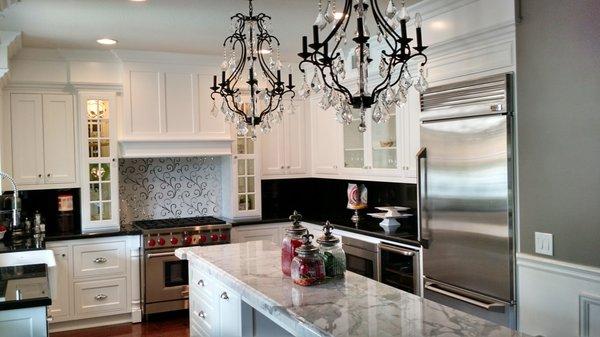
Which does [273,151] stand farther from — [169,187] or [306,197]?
[169,187]

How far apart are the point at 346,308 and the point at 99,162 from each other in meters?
3.81

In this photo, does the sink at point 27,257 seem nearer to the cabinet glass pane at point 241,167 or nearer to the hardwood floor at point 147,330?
the hardwood floor at point 147,330

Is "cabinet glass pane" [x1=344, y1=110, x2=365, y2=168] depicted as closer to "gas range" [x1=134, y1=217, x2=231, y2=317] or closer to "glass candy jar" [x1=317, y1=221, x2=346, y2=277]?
"gas range" [x1=134, y1=217, x2=231, y2=317]

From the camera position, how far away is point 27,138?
518 cm

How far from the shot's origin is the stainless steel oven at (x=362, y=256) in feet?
15.1

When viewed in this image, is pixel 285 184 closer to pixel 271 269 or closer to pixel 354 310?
pixel 271 269

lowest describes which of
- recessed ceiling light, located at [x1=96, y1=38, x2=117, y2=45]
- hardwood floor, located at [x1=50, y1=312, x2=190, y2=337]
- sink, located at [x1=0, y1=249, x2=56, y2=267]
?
hardwood floor, located at [x1=50, y1=312, x2=190, y2=337]

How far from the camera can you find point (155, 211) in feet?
19.6

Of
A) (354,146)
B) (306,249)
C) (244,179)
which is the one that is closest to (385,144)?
(354,146)

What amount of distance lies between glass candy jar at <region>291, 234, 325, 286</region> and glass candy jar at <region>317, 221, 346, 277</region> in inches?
5.2

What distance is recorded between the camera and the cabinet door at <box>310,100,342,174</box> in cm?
583

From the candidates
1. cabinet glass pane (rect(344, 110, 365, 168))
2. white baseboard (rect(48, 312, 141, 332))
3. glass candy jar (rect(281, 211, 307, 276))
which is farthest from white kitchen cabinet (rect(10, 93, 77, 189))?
glass candy jar (rect(281, 211, 307, 276))

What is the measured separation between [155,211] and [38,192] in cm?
116

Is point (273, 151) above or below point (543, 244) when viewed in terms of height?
above
